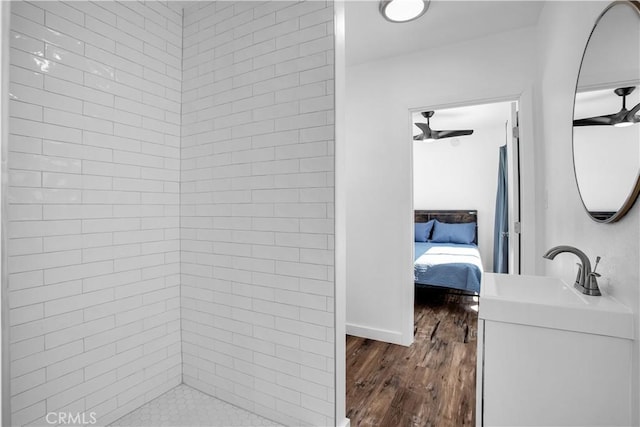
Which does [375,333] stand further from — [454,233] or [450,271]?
[454,233]

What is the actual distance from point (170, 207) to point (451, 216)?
507 cm

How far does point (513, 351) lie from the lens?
45.1 inches

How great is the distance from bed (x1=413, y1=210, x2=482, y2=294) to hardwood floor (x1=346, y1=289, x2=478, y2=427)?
21.1 inches

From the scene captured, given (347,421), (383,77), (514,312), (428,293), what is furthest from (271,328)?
(428,293)

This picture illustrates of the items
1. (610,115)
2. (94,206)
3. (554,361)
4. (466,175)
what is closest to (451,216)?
(466,175)

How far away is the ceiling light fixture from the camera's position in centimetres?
207

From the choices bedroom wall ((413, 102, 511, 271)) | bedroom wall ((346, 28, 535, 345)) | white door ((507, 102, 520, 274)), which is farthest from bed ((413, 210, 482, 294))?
bedroom wall ((346, 28, 535, 345))

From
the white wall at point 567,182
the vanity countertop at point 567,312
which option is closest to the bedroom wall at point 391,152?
the white wall at point 567,182

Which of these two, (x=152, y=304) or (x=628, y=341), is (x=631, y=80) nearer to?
(x=628, y=341)

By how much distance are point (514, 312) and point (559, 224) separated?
41.8 inches

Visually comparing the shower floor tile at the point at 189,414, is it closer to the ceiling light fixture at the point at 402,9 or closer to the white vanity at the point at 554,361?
the white vanity at the point at 554,361

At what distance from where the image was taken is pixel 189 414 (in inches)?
67.9

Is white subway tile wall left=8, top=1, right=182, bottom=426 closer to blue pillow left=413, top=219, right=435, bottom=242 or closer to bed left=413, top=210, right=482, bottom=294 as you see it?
bed left=413, top=210, right=482, bottom=294

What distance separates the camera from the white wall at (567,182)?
1042mm
